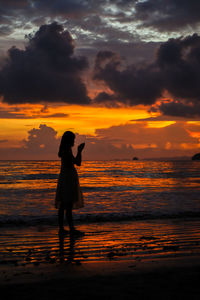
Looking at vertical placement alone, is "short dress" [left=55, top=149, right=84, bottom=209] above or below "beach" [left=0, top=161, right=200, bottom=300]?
above

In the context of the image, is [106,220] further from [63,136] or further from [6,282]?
[6,282]

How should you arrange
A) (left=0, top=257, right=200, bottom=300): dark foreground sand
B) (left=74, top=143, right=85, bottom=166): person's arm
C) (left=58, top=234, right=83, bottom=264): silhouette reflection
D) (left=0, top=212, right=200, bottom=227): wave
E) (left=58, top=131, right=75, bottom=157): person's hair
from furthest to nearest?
(left=0, top=212, right=200, bottom=227): wave < (left=58, top=131, right=75, bottom=157): person's hair < (left=74, top=143, right=85, bottom=166): person's arm < (left=58, top=234, right=83, bottom=264): silhouette reflection < (left=0, top=257, right=200, bottom=300): dark foreground sand

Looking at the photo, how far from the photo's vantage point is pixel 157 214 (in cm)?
1109

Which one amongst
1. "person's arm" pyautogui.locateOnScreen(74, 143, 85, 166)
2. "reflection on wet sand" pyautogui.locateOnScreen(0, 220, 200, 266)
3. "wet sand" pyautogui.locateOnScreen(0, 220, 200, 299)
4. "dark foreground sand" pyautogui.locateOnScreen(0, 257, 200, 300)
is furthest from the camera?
"person's arm" pyautogui.locateOnScreen(74, 143, 85, 166)

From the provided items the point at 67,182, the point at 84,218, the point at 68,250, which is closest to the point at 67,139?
the point at 67,182

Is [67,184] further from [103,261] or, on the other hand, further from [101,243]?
[103,261]

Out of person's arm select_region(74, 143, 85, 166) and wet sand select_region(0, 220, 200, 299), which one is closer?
wet sand select_region(0, 220, 200, 299)

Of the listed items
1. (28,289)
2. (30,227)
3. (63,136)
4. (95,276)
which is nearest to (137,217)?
(30,227)

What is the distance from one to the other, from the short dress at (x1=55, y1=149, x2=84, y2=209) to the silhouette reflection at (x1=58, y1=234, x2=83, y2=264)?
2.70 ft

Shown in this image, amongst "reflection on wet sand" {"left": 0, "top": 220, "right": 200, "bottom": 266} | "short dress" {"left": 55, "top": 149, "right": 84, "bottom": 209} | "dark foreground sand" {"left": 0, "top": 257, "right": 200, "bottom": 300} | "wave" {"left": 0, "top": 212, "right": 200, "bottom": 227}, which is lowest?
"wave" {"left": 0, "top": 212, "right": 200, "bottom": 227}

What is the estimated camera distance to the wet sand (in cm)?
332

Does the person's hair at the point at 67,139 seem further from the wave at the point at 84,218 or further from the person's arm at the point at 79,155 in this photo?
the wave at the point at 84,218

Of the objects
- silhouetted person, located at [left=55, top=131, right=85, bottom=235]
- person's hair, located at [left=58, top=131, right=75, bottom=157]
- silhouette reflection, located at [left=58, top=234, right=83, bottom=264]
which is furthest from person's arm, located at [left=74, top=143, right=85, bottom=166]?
silhouette reflection, located at [left=58, top=234, right=83, bottom=264]

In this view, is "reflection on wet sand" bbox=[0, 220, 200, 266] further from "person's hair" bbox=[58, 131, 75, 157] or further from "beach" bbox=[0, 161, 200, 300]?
"person's hair" bbox=[58, 131, 75, 157]
